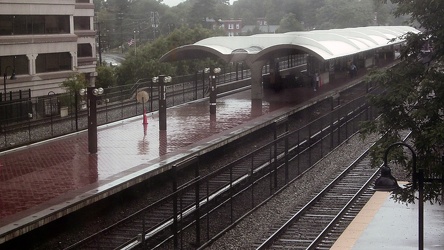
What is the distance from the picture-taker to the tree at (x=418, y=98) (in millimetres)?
16609

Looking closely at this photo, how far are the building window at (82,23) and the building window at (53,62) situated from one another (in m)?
6.68

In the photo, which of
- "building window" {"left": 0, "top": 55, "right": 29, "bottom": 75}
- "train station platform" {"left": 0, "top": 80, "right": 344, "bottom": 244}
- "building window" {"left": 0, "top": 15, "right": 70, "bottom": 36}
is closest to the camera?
"train station platform" {"left": 0, "top": 80, "right": 344, "bottom": 244}

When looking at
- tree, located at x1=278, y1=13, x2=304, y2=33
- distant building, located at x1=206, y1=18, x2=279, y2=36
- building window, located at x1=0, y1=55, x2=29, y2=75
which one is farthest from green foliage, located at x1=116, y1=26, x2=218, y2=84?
distant building, located at x1=206, y1=18, x2=279, y2=36

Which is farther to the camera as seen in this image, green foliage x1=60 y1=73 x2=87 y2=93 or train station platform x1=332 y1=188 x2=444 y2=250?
green foliage x1=60 y1=73 x2=87 y2=93

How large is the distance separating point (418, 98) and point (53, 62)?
28.1 meters

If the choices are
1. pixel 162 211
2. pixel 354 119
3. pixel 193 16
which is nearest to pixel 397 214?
pixel 162 211

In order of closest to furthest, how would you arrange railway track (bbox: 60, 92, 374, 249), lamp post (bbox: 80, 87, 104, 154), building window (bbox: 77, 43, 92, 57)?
1. railway track (bbox: 60, 92, 374, 249)
2. lamp post (bbox: 80, 87, 104, 154)
3. building window (bbox: 77, 43, 92, 57)

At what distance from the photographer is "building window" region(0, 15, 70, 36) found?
37.8 metres

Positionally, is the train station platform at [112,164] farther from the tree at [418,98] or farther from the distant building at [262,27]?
the distant building at [262,27]

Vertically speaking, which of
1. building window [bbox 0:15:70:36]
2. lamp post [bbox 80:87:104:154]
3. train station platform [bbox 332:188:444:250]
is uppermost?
building window [bbox 0:15:70:36]

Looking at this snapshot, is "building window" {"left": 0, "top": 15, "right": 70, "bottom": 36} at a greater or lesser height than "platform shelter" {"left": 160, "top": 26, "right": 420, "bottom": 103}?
greater

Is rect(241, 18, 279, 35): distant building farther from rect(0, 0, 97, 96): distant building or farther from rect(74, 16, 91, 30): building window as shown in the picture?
rect(0, 0, 97, 96): distant building

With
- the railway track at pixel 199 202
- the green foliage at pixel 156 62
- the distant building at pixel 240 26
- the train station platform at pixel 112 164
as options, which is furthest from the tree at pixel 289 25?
the railway track at pixel 199 202

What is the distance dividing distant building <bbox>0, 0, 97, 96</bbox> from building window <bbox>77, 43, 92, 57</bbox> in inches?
142
